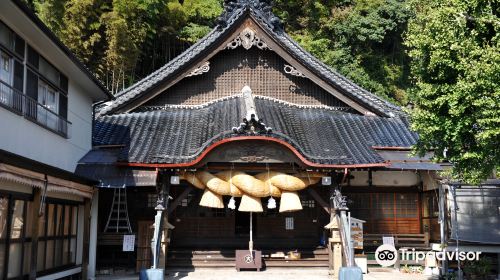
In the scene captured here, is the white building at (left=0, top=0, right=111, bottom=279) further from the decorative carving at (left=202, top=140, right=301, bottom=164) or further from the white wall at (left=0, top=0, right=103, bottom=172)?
the decorative carving at (left=202, top=140, right=301, bottom=164)

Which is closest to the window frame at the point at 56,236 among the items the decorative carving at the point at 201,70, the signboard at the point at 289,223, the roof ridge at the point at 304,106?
the decorative carving at the point at 201,70

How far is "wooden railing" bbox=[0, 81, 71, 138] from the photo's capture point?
32.4 feet

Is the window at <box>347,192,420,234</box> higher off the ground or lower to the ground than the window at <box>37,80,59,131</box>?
lower

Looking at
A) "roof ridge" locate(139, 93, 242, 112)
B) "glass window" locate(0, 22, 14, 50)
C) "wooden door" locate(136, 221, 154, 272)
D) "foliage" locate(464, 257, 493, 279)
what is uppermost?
"roof ridge" locate(139, 93, 242, 112)

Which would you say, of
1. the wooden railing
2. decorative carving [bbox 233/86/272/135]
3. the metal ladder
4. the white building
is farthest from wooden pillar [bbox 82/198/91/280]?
decorative carving [bbox 233/86/272/135]

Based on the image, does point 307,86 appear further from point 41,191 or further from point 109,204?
point 41,191

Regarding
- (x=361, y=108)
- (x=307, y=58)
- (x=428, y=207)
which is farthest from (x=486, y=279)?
(x=307, y=58)

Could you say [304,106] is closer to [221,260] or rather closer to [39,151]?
[221,260]

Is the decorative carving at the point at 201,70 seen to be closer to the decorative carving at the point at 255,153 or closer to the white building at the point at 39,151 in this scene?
the white building at the point at 39,151

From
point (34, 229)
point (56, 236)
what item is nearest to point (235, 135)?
point (56, 236)

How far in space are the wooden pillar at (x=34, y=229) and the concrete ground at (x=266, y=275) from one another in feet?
14.8

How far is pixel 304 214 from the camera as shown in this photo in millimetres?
16906

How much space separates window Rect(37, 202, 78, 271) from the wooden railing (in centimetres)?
205

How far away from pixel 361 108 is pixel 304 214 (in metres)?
4.73
